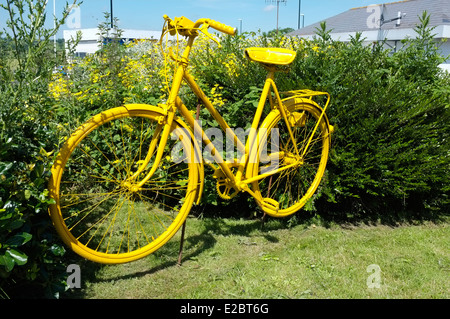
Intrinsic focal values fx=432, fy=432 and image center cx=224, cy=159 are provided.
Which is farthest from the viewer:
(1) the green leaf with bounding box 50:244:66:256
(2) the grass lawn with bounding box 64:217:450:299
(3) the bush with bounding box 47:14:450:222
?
(3) the bush with bounding box 47:14:450:222

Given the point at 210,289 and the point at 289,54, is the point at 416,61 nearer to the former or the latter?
the point at 289,54

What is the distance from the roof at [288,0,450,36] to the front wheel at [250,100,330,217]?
11806mm

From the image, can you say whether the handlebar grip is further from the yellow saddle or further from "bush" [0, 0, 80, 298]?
"bush" [0, 0, 80, 298]

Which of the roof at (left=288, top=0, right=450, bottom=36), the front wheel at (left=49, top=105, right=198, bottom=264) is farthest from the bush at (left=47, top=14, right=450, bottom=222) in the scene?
the roof at (left=288, top=0, right=450, bottom=36)

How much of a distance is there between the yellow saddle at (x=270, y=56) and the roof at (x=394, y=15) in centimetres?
1238

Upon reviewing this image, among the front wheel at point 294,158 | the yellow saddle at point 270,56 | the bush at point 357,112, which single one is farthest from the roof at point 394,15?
the yellow saddle at point 270,56

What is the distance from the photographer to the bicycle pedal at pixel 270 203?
364 cm

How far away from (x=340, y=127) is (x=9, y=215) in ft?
9.87

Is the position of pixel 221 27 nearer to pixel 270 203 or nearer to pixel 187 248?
pixel 270 203

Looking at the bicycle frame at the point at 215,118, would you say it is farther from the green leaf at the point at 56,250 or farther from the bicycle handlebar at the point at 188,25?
the green leaf at the point at 56,250

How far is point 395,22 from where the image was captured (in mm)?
16922

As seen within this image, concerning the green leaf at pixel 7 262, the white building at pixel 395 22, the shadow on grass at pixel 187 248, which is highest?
the white building at pixel 395 22

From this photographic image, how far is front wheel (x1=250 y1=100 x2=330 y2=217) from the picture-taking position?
12.2 ft

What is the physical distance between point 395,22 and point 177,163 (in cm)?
1584
